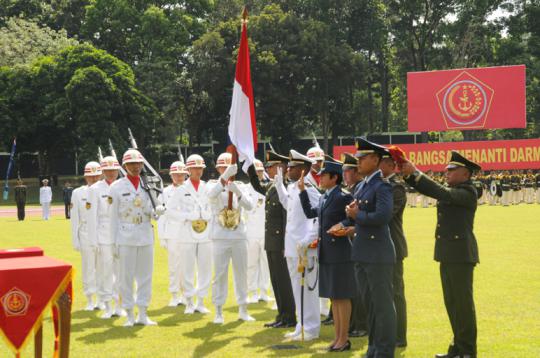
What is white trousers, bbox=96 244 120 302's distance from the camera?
11.9 m

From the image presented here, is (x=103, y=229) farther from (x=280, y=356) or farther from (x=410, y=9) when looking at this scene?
(x=410, y=9)

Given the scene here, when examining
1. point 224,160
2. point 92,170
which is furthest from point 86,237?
point 224,160

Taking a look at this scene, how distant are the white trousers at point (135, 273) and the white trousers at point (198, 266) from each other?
1.20 meters

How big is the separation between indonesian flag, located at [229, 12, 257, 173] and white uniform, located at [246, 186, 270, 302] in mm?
2314

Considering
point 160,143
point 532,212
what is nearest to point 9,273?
point 532,212

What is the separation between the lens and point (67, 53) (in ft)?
176

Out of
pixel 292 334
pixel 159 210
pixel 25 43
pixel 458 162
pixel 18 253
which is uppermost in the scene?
pixel 25 43

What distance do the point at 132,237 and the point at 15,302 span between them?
4.11 meters

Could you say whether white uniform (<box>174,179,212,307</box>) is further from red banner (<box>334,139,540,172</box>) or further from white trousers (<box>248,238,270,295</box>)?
red banner (<box>334,139,540,172</box>)

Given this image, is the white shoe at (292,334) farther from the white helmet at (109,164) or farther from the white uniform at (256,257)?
the white helmet at (109,164)

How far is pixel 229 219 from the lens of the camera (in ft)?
35.3

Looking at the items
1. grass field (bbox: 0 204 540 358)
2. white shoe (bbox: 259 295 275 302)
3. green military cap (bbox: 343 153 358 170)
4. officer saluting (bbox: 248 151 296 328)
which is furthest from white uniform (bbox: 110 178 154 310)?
green military cap (bbox: 343 153 358 170)

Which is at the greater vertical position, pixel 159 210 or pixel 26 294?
pixel 159 210

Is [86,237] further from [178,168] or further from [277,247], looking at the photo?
[277,247]
